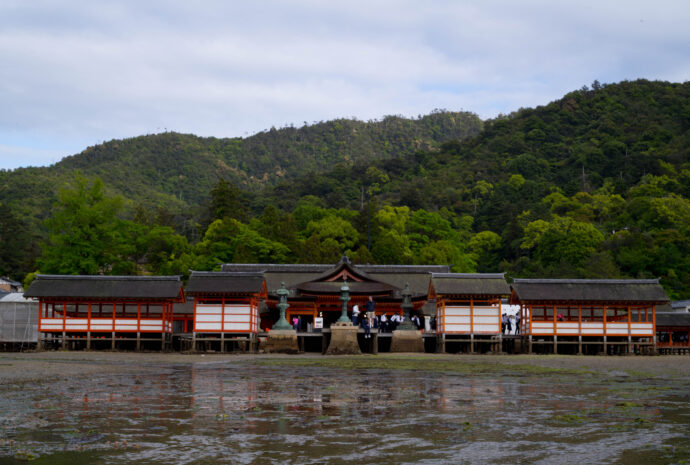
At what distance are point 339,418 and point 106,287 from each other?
2983 cm

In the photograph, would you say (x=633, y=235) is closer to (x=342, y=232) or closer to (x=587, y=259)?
(x=587, y=259)

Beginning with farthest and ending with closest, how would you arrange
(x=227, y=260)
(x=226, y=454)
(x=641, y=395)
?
(x=227, y=260), (x=641, y=395), (x=226, y=454)

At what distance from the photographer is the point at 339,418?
40.9 feet

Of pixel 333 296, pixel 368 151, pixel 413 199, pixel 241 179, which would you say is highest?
pixel 368 151

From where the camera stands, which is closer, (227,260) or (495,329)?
(495,329)

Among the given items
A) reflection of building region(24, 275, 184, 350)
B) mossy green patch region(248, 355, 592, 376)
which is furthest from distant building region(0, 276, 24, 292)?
mossy green patch region(248, 355, 592, 376)

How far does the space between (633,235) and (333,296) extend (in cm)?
4130

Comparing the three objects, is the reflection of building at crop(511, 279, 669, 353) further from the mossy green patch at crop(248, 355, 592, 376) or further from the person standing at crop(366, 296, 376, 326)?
the mossy green patch at crop(248, 355, 592, 376)

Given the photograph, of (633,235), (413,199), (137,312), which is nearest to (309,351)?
A: (137,312)

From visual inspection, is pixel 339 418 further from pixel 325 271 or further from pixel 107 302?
pixel 325 271

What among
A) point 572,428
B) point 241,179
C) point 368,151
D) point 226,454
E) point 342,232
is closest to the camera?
point 226,454

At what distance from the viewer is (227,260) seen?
6994 cm

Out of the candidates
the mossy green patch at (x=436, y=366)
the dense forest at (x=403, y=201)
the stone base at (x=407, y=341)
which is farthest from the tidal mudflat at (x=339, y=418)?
the dense forest at (x=403, y=201)

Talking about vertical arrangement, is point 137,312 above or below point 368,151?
below
